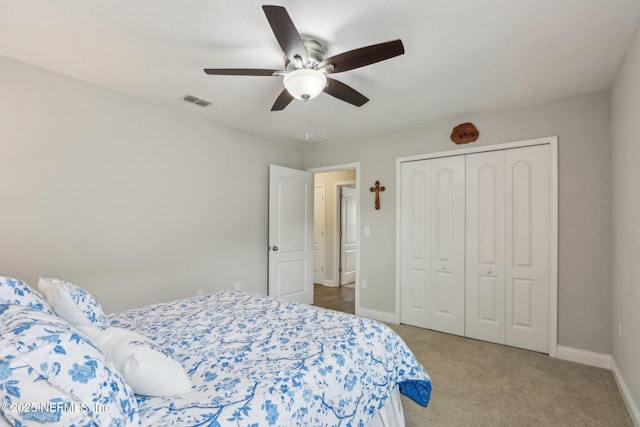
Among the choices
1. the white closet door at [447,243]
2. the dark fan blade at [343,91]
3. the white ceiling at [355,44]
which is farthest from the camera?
the white closet door at [447,243]

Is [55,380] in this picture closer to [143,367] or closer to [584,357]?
[143,367]

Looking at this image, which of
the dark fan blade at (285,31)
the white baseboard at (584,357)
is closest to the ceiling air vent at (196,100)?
the dark fan blade at (285,31)

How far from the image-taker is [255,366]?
137cm

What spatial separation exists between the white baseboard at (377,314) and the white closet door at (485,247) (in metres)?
0.89

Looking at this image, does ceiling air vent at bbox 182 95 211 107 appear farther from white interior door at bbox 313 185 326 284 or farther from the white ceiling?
white interior door at bbox 313 185 326 284

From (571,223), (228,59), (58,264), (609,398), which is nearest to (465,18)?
(228,59)

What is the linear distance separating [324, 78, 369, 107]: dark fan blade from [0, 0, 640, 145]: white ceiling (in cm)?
24

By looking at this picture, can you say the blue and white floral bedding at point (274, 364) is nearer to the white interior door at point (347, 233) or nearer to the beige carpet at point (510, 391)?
the beige carpet at point (510, 391)

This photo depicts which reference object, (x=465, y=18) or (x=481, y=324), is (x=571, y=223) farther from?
(x=465, y=18)

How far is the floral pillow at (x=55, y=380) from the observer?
2.57 ft

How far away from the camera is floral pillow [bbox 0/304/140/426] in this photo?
30.8 inches

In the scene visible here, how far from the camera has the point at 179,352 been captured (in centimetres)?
152

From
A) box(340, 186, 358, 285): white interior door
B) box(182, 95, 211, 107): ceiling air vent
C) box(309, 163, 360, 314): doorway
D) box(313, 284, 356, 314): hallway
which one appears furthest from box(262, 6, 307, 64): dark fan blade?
box(340, 186, 358, 285): white interior door

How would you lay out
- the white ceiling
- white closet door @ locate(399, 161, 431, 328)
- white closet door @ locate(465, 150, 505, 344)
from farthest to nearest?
white closet door @ locate(399, 161, 431, 328), white closet door @ locate(465, 150, 505, 344), the white ceiling
